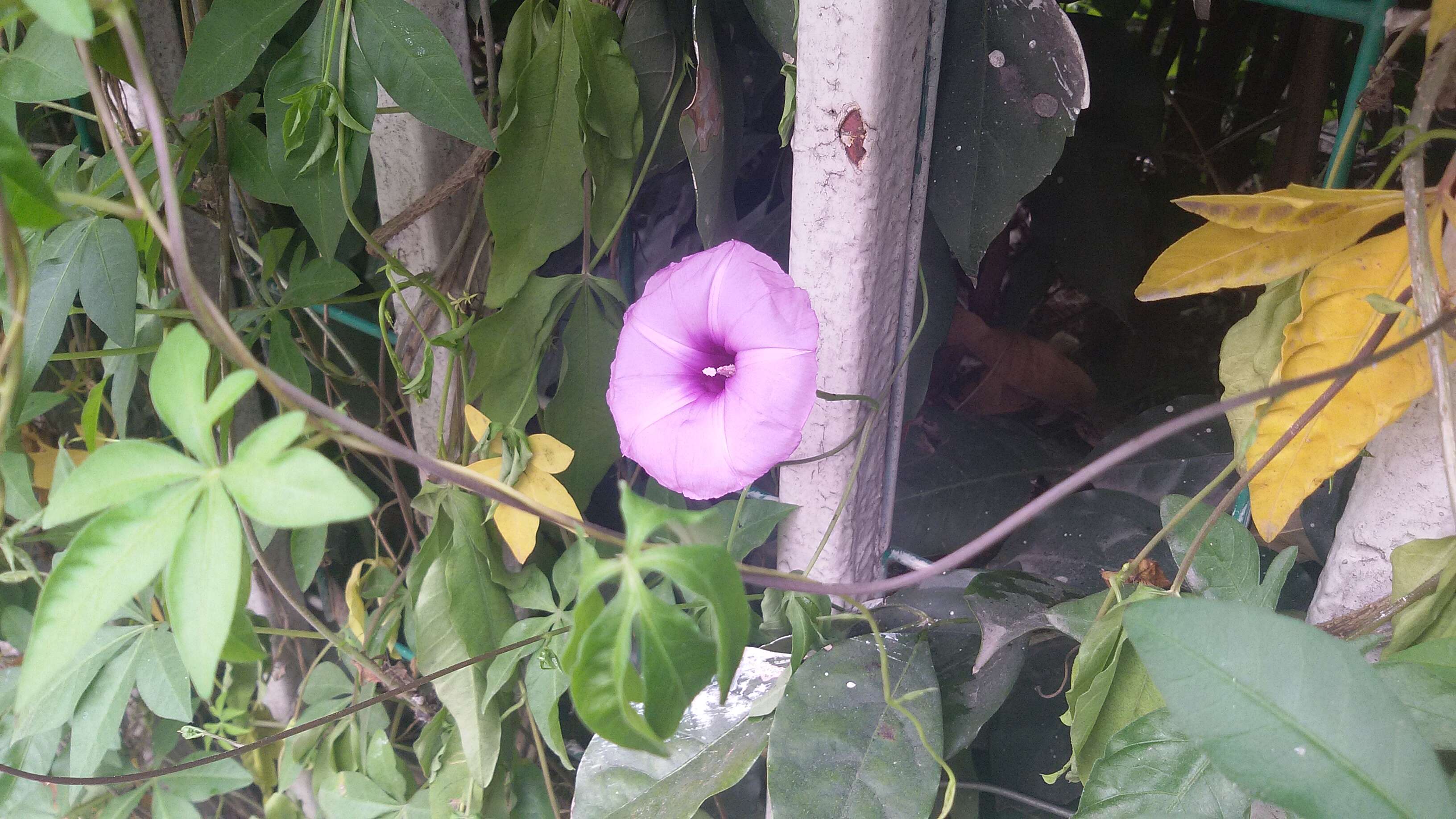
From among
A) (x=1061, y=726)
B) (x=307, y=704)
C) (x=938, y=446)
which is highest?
(x=938, y=446)

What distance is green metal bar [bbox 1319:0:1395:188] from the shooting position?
0.45m

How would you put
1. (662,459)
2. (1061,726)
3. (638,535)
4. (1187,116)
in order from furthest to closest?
1. (1187,116)
2. (1061,726)
3. (662,459)
4. (638,535)

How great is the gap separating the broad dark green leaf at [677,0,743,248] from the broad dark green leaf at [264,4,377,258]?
0.67ft

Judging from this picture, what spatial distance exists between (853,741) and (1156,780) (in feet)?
0.61

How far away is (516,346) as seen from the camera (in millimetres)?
666

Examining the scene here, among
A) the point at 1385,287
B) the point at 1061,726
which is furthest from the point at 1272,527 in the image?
the point at 1061,726

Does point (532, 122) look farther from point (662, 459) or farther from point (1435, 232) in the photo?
point (1435, 232)

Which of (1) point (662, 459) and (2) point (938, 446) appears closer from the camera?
(1) point (662, 459)

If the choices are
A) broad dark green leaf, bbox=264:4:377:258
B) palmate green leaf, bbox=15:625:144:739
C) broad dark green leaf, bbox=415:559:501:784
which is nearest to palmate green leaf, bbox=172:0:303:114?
broad dark green leaf, bbox=264:4:377:258

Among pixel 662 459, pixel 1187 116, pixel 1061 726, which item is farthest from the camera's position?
pixel 1187 116

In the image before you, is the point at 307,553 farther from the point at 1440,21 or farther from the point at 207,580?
the point at 1440,21

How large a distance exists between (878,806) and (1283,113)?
76cm

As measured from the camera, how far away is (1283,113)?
0.87m

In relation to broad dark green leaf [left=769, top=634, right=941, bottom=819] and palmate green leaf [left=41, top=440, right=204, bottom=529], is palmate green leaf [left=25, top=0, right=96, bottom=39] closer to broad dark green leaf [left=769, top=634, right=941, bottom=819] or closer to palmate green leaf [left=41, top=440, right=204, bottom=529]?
palmate green leaf [left=41, top=440, right=204, bottom=529]
